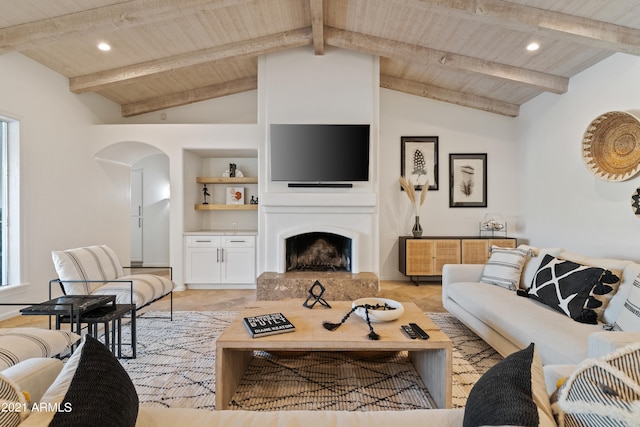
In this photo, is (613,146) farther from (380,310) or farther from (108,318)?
(108,318)

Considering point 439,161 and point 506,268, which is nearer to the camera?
point 506,268

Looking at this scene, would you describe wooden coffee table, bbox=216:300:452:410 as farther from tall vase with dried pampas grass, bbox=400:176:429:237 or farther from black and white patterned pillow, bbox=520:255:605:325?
tall vase with dried pampas grass, bbox=400:176:429:237

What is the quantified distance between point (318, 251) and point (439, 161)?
2.50 meters

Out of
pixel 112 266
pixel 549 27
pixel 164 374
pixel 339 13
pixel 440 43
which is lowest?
pixel 164 374

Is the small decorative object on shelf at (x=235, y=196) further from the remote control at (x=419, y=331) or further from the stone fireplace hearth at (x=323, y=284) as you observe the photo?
the remote control at (x=419, y=331)

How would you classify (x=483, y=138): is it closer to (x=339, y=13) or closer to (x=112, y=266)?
(x=339, y=13)

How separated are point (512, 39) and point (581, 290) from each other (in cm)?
274

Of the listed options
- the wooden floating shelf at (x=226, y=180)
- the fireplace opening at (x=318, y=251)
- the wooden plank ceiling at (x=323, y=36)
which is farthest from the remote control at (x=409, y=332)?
the wooden floating shelf at (x=226, y=180)

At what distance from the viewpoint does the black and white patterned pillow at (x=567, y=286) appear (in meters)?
2.09

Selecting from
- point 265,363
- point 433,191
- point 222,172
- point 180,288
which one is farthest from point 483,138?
point 180,288

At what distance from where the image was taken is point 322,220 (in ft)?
14.2

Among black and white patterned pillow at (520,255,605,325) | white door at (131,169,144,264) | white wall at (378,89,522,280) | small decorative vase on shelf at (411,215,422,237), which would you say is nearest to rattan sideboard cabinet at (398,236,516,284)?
small decorative vase on shelf at (411,215,422,237)

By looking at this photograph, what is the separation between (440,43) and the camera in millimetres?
3824

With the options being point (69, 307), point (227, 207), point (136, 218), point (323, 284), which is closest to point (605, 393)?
point (69, 307)
